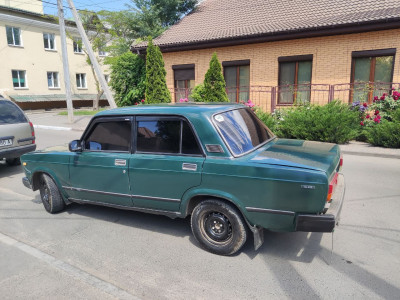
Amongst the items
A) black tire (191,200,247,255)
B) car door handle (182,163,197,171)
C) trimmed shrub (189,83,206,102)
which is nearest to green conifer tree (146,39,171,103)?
trimmed shrub (189,83,206,102)

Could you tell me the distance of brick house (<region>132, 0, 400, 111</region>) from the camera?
12375 mm

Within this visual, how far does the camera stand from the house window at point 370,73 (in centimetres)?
1222

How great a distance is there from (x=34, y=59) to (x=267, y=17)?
78.9 feet

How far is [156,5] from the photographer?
69.2ft

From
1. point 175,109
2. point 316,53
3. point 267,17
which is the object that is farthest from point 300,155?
point 267,17

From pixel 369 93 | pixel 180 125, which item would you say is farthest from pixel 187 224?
Answer: pixel 369 93

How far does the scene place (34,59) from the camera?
30.3m

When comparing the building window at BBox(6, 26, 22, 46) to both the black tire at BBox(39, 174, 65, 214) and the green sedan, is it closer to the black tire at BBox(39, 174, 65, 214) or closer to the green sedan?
the black tire at BBox(39, 174, 65, 214)

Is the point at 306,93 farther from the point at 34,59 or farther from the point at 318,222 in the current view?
the point at 34,59

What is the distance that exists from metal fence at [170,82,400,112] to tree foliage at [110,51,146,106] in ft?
9.01

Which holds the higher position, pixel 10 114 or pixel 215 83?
pixel 215 83

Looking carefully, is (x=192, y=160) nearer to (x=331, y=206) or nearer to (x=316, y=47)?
(x=331, y=206)

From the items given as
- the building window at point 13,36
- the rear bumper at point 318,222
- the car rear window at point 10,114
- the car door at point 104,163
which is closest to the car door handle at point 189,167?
the car door at point 104,163

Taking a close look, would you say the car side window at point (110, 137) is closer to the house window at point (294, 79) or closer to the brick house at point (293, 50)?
the brick house at point (293, 50)
